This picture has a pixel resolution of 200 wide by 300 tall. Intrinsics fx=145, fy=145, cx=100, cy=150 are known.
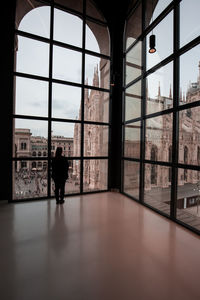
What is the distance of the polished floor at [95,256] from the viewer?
5.10 feet

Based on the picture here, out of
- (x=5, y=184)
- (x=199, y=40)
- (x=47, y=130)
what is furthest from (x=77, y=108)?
(x=199, y=40)

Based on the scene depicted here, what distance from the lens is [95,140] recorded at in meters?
5.27

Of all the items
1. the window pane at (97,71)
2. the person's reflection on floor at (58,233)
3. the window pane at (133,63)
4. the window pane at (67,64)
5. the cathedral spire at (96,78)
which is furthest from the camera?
the cathedral spire at (96,78)

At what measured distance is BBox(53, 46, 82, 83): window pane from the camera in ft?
14.9

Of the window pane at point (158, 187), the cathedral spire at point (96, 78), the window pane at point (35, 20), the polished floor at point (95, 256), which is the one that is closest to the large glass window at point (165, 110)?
the window pane at point (158, 187)

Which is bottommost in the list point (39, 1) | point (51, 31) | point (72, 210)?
point (72, 210)

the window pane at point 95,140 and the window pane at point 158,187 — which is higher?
the window pane at point 95,140

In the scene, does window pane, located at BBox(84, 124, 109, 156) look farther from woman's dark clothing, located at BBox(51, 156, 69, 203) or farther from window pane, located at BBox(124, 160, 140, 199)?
woman's dark clothing, located at BBox(51, 156, 69, 203)

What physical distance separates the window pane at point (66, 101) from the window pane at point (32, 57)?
585 mm

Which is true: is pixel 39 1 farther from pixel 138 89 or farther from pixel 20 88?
pixel 138 89

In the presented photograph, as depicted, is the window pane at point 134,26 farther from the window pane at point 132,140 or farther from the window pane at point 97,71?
the window pane at point 132,140

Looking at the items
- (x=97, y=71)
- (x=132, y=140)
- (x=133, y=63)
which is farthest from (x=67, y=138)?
(x=133, y=63)

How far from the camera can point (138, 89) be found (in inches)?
176

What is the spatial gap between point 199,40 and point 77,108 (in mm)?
3453
